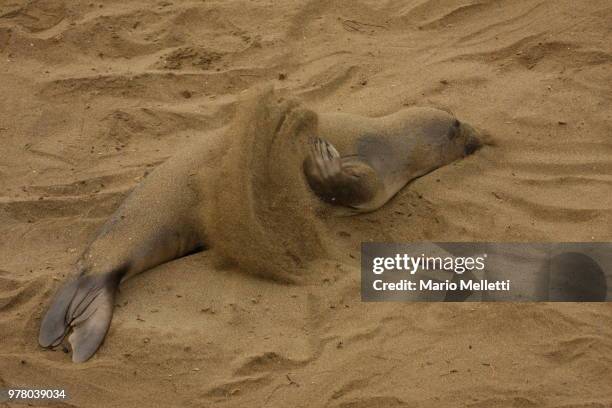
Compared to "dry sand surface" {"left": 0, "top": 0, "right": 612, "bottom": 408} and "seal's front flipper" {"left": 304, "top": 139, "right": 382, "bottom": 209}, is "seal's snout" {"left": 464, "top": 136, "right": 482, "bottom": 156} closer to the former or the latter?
"dry sand surface" {"left": 0, "top": 0, "right": 612, "bottom": 408}

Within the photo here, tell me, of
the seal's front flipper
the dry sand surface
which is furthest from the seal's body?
the dry sand surface

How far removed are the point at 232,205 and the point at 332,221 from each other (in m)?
0.59

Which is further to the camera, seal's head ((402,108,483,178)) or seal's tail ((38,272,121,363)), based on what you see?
seal's head ((402,108,483,178))

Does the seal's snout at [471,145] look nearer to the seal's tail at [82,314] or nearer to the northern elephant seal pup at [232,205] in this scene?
the northern elephant seal pup at [232,205]

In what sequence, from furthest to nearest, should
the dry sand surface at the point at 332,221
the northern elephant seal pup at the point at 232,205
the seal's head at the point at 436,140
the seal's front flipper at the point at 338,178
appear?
the seal's head at the point at 436,140, the seal's front flipper at the point at 338,178, the northern elephant seal pup at the point at 232,205, the dry sand surface at the point at 332,221

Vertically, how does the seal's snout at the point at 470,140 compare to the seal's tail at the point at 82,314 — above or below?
above

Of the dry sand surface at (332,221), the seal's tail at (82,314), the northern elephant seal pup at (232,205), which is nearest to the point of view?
the dry sand surface at (332,221)

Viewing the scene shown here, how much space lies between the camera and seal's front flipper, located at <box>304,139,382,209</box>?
4.37 metres

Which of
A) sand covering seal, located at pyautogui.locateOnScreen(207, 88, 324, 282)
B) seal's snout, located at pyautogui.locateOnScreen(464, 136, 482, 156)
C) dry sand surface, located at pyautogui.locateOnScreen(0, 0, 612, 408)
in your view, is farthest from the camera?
seal's snout, located at pyautogui.locateOnScreen(464, 136, 482, 156)

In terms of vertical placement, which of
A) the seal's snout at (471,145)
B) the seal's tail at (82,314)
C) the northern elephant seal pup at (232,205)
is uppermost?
the seal's snout at (471,145)

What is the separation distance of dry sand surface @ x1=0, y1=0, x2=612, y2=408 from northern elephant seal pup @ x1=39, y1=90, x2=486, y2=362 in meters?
0.11

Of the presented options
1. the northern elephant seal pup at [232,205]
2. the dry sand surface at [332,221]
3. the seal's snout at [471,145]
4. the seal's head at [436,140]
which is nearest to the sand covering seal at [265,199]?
the northern elephant seal pup at [232,205]

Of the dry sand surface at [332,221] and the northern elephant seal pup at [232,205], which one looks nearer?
the dry sand surface at [332,221]

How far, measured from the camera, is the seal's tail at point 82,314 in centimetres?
374
